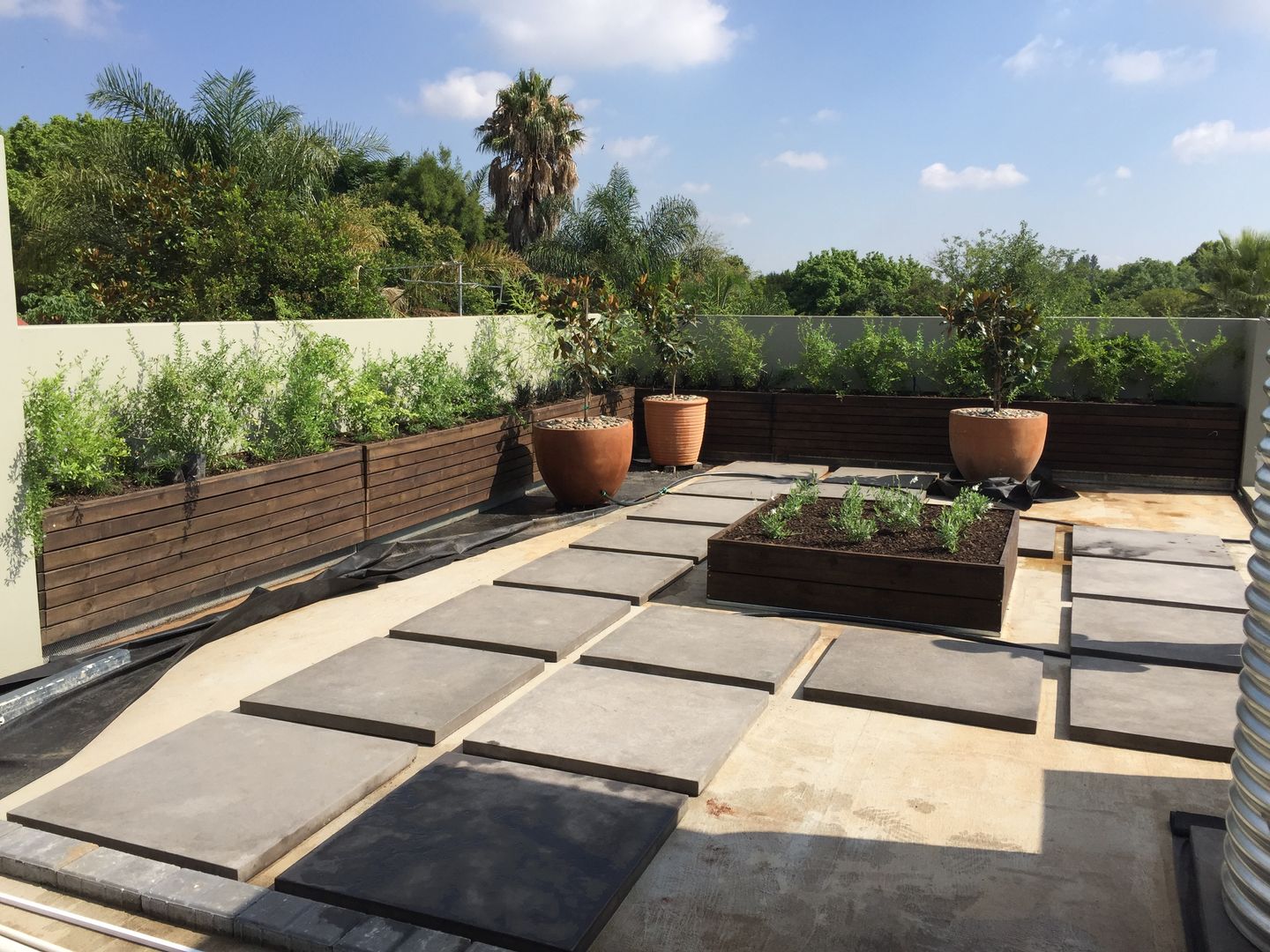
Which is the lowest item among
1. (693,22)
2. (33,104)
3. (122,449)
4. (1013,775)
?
(1013,775)

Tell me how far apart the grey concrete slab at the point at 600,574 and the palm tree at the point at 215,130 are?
28.1ft

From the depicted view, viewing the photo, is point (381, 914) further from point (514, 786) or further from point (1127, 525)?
point (1127, 525)

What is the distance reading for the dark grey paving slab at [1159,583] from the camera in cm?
525

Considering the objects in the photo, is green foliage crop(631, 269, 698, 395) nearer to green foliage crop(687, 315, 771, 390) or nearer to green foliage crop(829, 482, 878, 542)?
green foliage crop(687, 315, 771, 390)

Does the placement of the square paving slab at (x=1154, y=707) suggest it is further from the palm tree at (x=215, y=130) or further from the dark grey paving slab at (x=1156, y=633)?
the palm tree at (x=215, y=130)

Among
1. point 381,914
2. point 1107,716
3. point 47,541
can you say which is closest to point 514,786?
point 381,914

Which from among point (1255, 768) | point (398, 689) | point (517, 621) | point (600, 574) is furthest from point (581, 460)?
point (1255, 768)

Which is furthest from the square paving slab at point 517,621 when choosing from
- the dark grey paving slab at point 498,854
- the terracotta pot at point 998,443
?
the terracotta pot at point 998,443

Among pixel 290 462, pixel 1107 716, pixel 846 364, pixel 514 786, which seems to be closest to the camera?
pixel 514 786

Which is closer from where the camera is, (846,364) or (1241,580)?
(1241,580)

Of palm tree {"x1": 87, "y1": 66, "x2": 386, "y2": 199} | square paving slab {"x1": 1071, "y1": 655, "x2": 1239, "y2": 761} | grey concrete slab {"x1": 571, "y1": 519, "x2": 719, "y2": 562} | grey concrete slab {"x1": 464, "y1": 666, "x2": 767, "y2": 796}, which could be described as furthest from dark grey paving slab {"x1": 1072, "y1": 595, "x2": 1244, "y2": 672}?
palm tree {"x1": 87, "y1": 66, "x2": 386, "y2": 199}

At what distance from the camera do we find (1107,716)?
3.71 m

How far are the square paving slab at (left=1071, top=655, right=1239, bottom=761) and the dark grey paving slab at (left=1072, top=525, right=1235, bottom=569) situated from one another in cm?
211

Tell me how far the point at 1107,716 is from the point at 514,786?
2251mm
